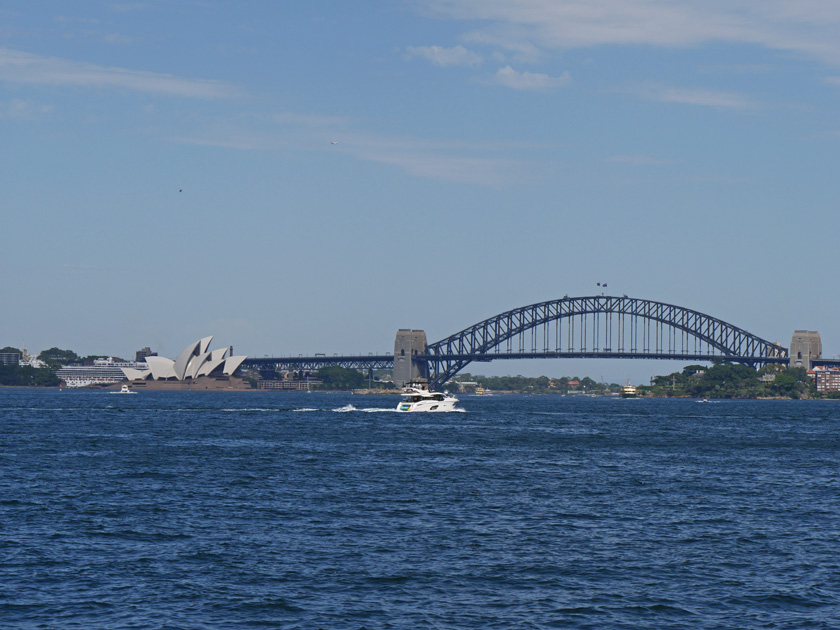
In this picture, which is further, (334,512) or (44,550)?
(334,512)

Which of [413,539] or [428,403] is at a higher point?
[428,403]

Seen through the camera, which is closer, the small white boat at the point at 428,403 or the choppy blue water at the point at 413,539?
the choppy blue water at the point at 413,539

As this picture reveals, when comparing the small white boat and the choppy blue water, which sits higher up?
the small white boat

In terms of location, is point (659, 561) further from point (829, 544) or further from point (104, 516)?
point (104, 516)

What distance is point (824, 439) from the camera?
82.8m

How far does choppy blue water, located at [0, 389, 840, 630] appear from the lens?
23766 millimetres

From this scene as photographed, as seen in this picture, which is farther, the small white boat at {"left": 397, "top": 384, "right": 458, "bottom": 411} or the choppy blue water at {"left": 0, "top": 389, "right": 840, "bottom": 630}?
the small white boat at {"left": 397, "top": 384, "right": 458, "bottom": 411}

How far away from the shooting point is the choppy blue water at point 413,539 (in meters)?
23.8

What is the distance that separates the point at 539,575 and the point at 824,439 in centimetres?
6191

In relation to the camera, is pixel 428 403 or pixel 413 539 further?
pixel 428 403

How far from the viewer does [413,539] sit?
32.0 metres

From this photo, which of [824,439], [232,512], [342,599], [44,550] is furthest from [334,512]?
[824,439]

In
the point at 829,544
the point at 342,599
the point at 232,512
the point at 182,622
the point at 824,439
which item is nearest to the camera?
the point at 182,622

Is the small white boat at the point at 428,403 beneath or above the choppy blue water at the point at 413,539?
above
